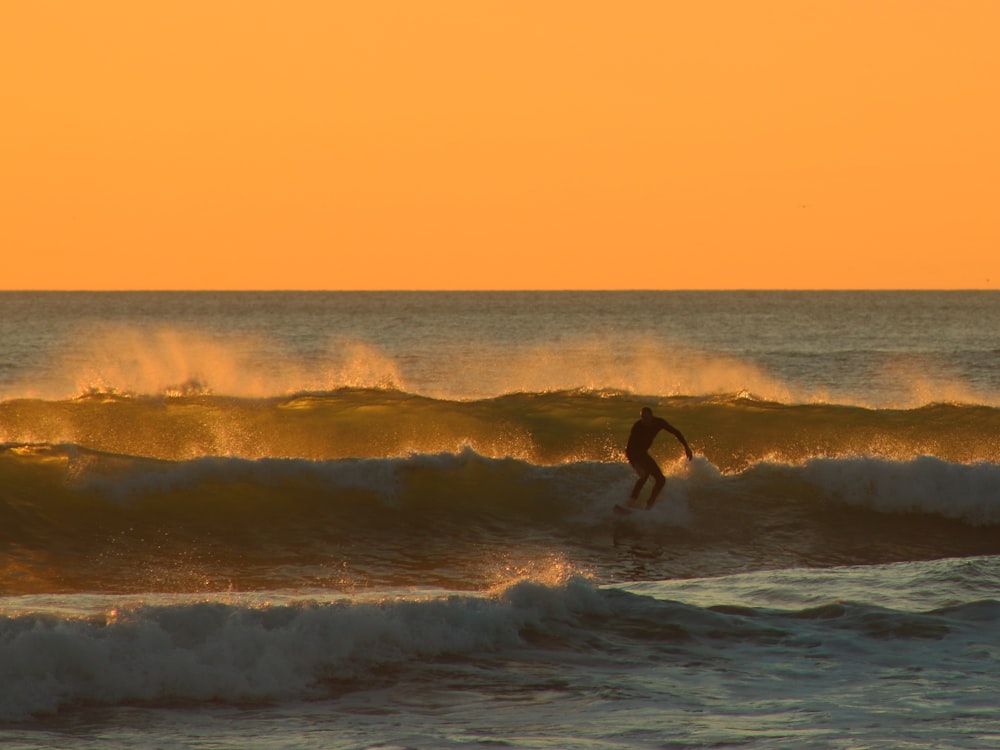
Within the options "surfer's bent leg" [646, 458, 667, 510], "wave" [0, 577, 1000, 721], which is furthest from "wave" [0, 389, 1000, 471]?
"wave" [0, 577, 1000, 721]

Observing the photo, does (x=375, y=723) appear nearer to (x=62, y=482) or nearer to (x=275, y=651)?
(x=275, y=651)

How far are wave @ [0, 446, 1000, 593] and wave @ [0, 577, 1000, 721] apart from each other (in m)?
2.92

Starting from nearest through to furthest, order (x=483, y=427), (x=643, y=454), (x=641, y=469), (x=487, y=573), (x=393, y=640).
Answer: (x=393, y=640) < (x=487, y=573) < (x=641, y=469) < (x=643, y=454) < (x=483, y=427)

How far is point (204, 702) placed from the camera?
11055 millimetres

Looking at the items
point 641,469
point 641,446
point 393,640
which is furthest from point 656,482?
point 393,640

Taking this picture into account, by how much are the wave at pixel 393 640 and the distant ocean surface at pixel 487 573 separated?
29mm

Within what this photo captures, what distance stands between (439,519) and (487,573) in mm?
3630

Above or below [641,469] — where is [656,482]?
below

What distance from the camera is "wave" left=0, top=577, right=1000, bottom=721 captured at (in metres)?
11.2

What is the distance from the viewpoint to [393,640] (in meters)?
12.3

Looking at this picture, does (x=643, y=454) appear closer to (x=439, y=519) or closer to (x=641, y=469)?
(x=641, y=469)

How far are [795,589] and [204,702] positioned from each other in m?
6.70

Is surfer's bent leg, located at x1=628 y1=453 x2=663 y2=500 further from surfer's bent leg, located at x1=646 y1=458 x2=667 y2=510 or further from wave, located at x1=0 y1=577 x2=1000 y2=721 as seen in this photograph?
wave, located at x1=0 y1=577 x2=1000 y2=721

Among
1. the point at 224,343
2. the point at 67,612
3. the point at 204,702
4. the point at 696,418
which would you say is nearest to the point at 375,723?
the point at 204,702
